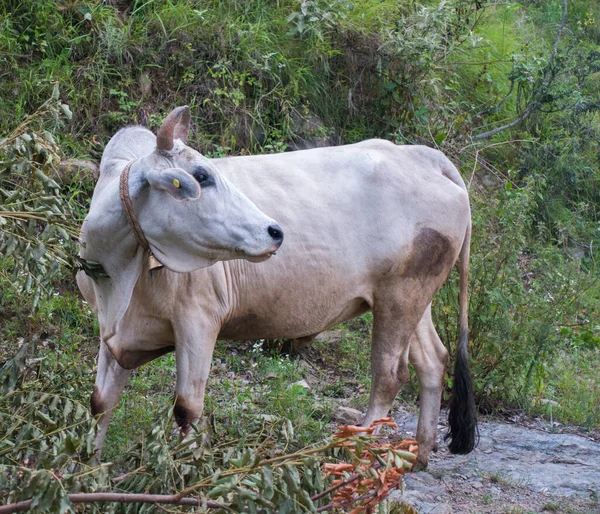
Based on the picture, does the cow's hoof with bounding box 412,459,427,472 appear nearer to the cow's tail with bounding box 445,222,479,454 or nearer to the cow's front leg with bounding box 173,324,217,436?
the cow's tail with bounding box 445,222,479,454

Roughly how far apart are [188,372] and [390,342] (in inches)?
46.0

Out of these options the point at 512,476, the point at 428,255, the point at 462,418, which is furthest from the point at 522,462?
the point at 428,255

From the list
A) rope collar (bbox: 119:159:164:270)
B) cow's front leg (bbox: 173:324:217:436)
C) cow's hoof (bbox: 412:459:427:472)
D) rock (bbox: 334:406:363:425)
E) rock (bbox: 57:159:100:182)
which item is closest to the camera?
rope collar (bbox: 119:159:164:270)

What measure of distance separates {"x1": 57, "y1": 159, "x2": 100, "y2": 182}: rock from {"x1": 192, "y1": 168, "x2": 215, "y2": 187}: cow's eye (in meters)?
2.92

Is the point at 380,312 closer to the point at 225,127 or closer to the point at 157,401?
the point at 157,401

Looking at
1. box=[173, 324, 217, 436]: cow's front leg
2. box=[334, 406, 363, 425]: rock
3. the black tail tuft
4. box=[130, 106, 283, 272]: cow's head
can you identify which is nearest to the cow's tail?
the black tail tuft

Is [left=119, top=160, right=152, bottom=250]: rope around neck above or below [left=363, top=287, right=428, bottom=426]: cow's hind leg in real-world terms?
above

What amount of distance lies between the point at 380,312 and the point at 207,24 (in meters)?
3.63

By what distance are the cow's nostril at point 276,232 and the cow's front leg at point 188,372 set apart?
2.10ft

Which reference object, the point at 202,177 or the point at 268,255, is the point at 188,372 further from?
the point at 202,177

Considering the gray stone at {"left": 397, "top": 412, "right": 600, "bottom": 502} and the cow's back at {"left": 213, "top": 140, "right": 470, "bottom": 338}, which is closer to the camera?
the cow's back at {"left": 213, "top": 140, "right": 470, "bottom": 338}

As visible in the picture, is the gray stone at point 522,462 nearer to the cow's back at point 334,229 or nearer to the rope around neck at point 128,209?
the cow's back at point 334,229

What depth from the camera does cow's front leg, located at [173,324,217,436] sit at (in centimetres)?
363

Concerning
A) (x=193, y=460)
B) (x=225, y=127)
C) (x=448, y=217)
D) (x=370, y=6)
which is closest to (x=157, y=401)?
(x=448, y=217)
